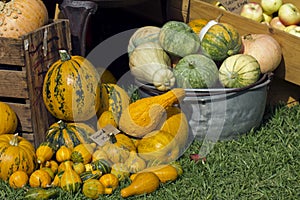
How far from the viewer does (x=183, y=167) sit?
3383 millimetres

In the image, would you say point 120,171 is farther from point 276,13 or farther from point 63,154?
point 276,13

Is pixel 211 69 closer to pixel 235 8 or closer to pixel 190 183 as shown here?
pixel 190 183

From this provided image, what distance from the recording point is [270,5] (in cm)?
446

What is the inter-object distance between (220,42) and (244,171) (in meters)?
0.94

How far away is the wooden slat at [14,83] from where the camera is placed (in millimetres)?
3393

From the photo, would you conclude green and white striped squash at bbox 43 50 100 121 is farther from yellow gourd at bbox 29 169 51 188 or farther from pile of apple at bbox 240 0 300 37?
pile of apple at bbox 240 0 300 37

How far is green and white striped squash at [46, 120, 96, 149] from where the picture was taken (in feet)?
11.1

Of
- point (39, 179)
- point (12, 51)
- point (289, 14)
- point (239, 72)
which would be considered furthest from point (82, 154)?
point (289, 14)

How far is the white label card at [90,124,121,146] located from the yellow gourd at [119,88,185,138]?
0.10 metres

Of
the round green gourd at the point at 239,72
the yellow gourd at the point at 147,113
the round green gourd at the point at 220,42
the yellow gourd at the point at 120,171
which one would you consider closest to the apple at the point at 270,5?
the round green gourd at the point at 220,42

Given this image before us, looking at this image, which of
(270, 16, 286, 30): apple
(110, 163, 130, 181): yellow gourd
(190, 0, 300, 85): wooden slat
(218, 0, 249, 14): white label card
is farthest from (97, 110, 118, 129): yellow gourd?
(270, 16, 286, 30): apple

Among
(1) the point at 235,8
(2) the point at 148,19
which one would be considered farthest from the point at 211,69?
(2) the point at 148,19

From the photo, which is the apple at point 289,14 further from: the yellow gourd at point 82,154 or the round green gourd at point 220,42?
the yellow gourd at point 82,154

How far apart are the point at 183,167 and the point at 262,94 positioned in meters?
0.78
